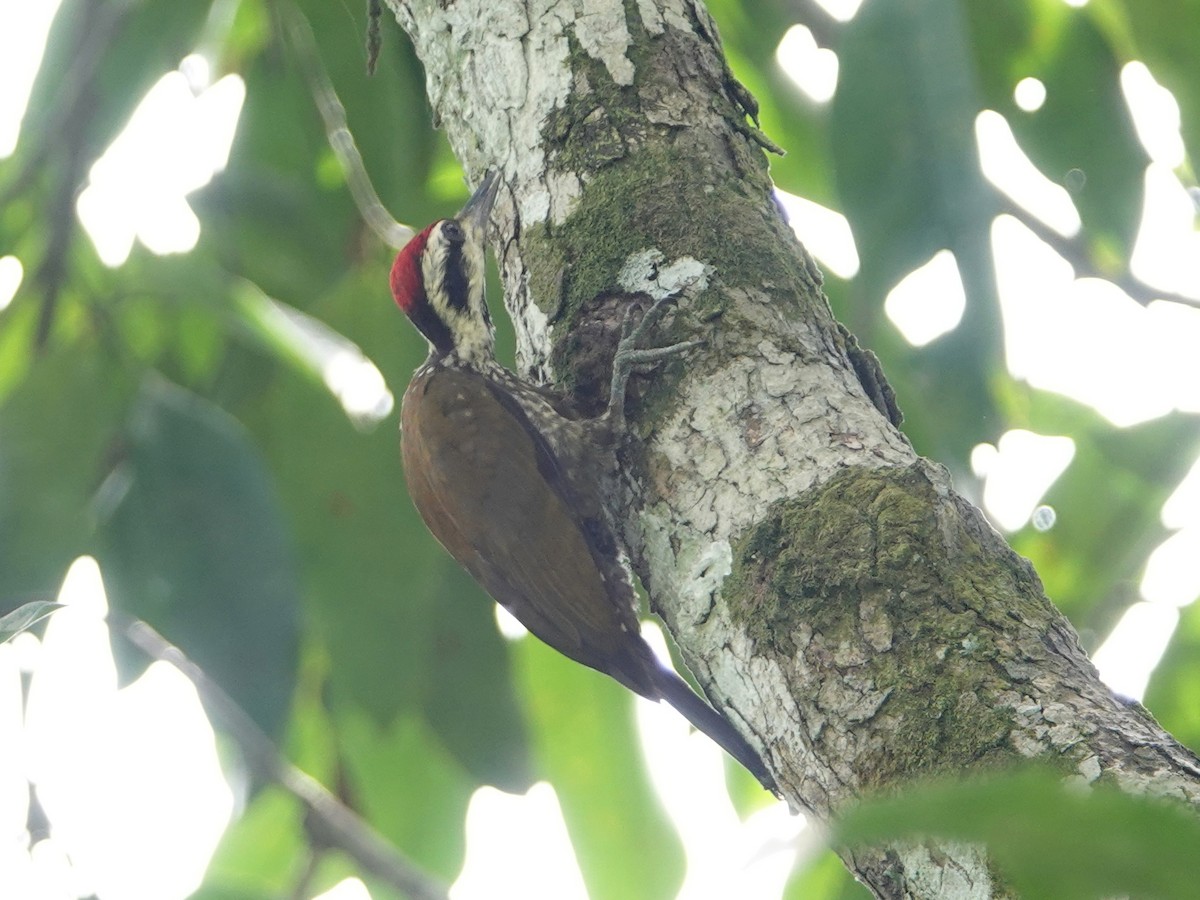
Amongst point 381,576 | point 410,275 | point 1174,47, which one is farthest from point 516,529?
point 1174,47

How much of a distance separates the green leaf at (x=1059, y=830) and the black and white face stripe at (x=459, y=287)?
2.12 m

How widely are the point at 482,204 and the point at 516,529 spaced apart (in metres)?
0.58

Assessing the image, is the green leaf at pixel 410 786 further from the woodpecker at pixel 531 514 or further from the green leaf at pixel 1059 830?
the green leaf at pixel 1059 830

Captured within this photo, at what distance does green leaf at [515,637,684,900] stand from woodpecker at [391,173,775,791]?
1.30 ft

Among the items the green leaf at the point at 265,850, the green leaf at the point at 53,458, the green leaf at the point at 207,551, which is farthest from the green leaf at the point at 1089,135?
the green leaf at the point at 265,850

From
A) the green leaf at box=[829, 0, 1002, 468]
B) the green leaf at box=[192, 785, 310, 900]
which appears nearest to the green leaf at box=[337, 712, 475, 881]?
the green leaf at box=[192, 785, 310, 900]

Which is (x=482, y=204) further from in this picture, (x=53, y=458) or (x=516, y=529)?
(x=53, y=458)

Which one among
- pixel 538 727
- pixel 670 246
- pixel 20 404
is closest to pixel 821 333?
pixel 670 246

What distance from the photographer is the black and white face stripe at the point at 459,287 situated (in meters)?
2.63

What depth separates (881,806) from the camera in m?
0.51

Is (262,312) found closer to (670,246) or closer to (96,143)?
(96,143)

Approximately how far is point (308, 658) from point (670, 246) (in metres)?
1.45

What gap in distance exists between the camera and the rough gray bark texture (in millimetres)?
1145

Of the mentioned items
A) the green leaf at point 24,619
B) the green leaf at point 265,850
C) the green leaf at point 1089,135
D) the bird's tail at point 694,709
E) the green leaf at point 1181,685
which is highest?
the green leaf at point 1089,135
